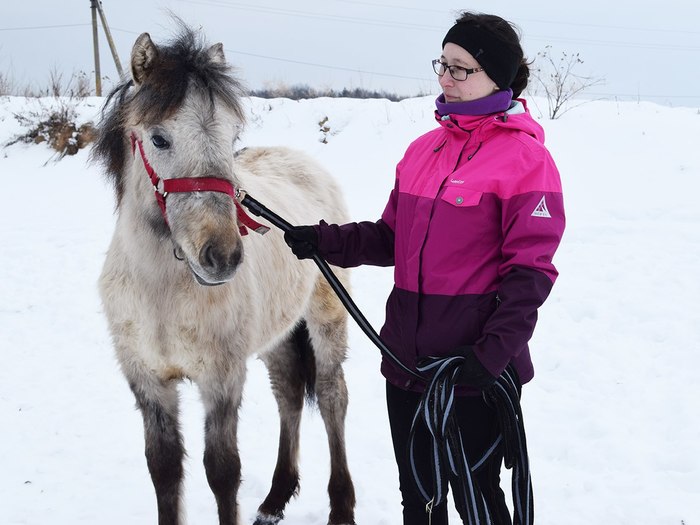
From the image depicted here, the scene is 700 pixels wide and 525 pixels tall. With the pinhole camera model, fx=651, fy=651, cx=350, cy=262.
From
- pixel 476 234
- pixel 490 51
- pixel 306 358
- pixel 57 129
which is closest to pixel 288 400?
pixel 306 358

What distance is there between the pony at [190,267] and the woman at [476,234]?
1.94 ft

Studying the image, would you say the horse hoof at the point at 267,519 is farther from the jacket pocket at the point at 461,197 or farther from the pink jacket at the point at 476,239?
the jacket pocket at the point at 461,197

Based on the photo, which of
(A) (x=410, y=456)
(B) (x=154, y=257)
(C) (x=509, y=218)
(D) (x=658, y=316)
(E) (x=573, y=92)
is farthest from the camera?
(E) (x=573, y=92)

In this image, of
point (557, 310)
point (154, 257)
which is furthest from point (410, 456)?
point (557, 310)

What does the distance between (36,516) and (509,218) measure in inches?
111

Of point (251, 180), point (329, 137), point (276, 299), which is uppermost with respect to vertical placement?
point (251, 180)

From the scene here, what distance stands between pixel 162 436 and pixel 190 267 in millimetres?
938

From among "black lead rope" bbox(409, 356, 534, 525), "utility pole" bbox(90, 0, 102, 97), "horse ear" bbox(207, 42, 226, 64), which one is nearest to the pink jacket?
"black lead rope" bbox(409, 356, 534, 525)

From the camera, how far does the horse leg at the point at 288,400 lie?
11.5ft

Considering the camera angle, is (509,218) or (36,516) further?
(36,516)

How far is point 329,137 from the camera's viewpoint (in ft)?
42.0

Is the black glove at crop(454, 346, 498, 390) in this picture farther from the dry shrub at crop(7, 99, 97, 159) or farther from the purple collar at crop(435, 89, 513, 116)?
the dry shrub at crop(7, 99, 97, 159)

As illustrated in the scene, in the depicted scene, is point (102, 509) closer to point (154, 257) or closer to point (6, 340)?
point (154, 257)

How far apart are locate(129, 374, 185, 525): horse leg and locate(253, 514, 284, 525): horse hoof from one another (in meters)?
0.73
